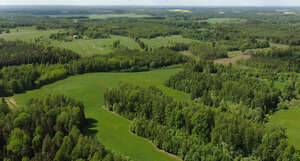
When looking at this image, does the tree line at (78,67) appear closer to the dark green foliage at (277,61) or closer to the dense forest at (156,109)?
the dense forest at (156,109)

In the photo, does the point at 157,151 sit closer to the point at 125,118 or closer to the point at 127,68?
the point at 125,118

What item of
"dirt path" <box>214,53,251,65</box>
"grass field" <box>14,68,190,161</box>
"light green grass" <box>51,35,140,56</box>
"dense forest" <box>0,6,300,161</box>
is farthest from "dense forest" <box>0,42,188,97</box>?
"dirt path" <box>214,53,251,65</box>

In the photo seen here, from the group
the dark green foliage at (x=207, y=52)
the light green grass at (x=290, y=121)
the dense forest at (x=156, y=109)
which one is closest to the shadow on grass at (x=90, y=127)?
the dense forest at (x=156, y=109)

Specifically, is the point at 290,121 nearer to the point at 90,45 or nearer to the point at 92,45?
the point at 92,45

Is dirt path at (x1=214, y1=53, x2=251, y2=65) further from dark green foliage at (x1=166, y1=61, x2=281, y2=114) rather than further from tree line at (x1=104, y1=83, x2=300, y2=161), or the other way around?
tree line at (x1=104, y1=83, x2=300, y2=161)

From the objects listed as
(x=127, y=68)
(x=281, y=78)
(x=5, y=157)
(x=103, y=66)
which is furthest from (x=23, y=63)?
(x=281, y=78)

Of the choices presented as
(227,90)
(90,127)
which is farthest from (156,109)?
(227,90)
